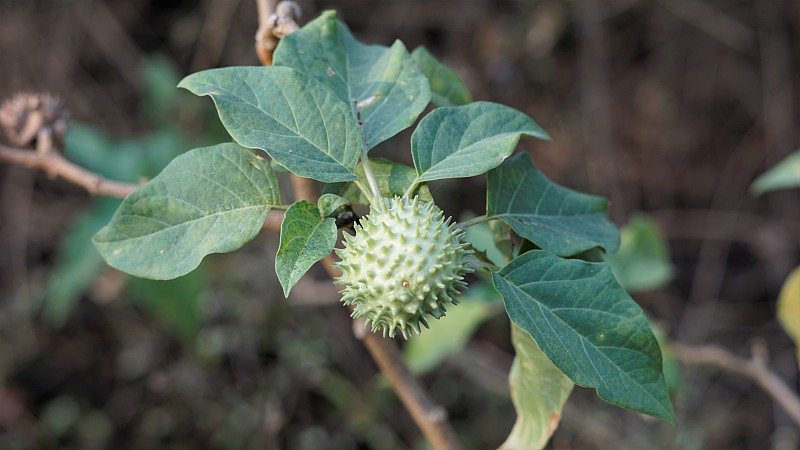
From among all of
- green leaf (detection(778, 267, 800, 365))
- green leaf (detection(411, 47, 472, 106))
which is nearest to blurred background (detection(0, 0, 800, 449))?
green leaf (detection(778, 267, 800, 365))

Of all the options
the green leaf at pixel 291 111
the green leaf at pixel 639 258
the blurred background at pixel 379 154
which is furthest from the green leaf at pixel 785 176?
the green leaf at pixel 291 111

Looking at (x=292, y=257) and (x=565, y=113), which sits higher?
(x=292, y=257)

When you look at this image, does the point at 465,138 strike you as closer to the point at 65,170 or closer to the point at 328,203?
the point at 328,203

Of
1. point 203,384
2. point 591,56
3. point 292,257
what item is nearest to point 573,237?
point 292,257

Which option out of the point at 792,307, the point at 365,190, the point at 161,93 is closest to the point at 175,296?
the point at 161,93

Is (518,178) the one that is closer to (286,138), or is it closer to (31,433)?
A: (286,138)

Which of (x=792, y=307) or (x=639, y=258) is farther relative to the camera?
(x=639, y=258)

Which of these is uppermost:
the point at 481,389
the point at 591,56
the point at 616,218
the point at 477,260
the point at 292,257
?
the point at 292,257

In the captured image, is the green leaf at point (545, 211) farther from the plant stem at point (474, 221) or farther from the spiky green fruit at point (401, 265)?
the spiky green fruit at point (401, 265)
